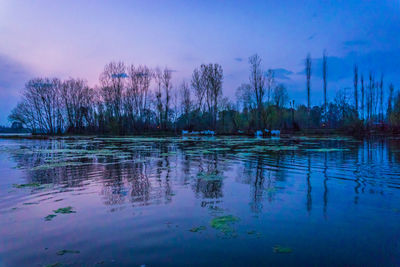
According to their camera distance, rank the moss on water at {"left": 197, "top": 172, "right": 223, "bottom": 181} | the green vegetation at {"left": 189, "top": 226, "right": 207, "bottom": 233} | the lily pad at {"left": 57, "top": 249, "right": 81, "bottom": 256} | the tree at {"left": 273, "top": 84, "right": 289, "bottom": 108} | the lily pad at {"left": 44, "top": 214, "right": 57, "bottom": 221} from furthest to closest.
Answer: the tree at {"left": 273, "top": 84, "right": 289, "bottom": 108} < the moss on water at {"left": 197, "top": 172, "right": 223, "bottom": 181} < the lily pad at {"left": 44, "top": 214, "right": 57, "bottom": 221} < the green vegetation at {"left": 189, "top": 226, "right": 207, "bottom": 233} < the lily pad at {"left": 57, "top": 249, "right": 81, "bottom": 256}

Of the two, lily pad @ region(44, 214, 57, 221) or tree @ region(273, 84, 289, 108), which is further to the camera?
tree @ region(273, 84, 289, 108)

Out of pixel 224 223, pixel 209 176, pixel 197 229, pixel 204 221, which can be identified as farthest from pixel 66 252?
pixel 209 176

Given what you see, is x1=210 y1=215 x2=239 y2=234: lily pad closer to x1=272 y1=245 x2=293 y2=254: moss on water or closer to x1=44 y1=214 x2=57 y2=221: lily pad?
x1=272 y1=245 x2=293 y2=254: moss on water

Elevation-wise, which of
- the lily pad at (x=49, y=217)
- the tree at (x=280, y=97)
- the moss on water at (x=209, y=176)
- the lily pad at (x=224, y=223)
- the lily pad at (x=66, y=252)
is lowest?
the lily pad at (x=49, y=217)

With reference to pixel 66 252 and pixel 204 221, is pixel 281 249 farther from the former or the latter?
pixel 66 252

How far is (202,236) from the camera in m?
3.74

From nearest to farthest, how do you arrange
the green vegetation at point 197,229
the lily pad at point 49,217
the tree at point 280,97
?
the green vegetation at point 197,229 → the lily pad at point 49,217 → the tree at point 280,97

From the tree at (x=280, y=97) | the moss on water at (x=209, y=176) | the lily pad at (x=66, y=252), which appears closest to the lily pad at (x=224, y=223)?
the lily pad at (x=66, y=252)

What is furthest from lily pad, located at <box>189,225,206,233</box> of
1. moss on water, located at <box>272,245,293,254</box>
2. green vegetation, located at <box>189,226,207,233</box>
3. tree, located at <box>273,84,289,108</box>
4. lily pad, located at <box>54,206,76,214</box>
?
tree, located at <box>273,84,289,108</box>

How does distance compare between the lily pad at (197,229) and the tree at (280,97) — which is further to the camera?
the tree at (280,97)

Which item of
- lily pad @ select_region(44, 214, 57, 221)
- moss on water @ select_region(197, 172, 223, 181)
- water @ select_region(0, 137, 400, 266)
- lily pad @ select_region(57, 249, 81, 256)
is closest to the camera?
water @ select_region(0, 137, 400, 266)

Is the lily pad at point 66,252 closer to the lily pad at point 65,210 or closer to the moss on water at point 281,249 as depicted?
the lily pad at point 65,210

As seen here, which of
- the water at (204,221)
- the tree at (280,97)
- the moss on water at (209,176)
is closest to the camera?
the water at (204,221)

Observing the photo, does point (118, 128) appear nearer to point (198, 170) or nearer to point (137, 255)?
point (198, 170)
